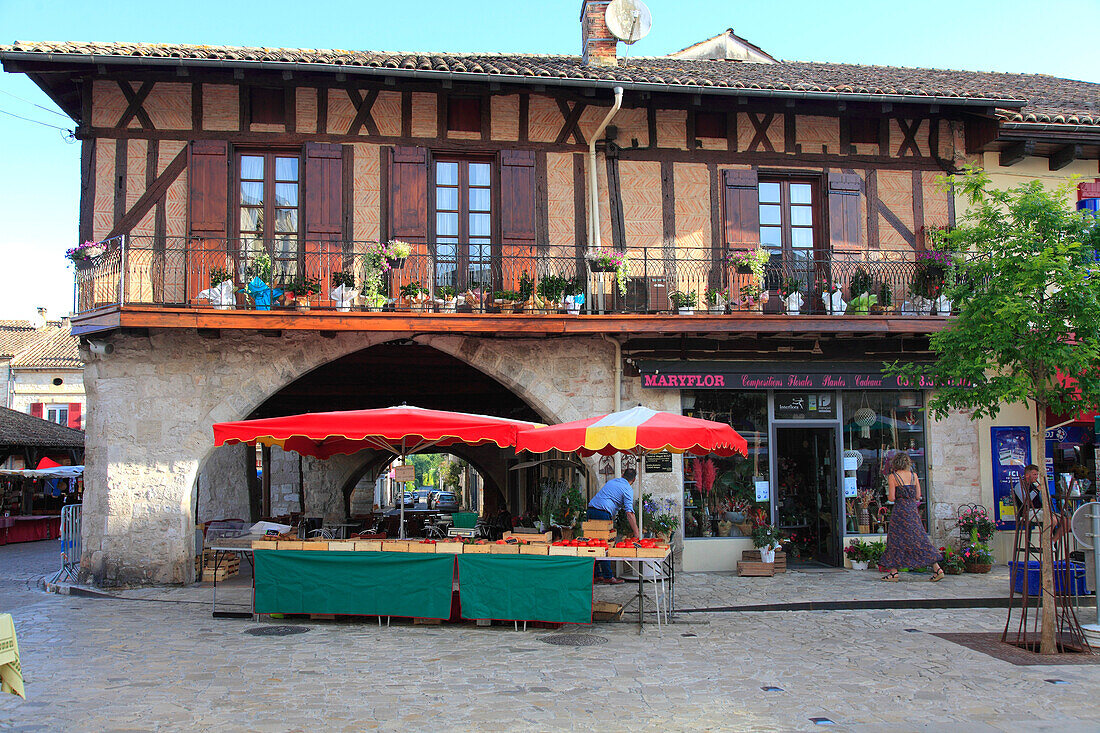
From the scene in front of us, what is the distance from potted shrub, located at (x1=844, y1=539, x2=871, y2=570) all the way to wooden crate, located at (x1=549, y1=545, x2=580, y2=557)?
18.0 ft

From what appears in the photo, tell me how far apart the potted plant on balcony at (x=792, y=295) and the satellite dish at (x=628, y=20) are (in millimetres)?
4488

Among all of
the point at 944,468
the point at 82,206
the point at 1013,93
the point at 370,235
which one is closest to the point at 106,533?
the point at 82,206

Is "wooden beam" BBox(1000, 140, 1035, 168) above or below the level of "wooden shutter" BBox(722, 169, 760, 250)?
above

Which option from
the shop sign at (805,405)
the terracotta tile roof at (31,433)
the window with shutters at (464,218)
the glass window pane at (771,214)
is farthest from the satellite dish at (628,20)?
the terracotta tile roof at (31,433)

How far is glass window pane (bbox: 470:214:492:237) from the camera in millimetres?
11969

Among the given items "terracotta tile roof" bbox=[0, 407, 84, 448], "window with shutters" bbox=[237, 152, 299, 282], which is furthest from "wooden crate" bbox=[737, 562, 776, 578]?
"terracotta tile roof" bbox=[0, 407, 84, 448]

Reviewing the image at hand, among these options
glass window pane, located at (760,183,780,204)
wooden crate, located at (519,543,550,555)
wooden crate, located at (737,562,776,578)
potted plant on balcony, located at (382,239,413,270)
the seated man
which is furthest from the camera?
glass window pane, located at (760,183,780,204)

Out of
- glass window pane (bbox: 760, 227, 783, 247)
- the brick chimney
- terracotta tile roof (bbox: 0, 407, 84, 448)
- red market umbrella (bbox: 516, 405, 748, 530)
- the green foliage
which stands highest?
the brick chimney

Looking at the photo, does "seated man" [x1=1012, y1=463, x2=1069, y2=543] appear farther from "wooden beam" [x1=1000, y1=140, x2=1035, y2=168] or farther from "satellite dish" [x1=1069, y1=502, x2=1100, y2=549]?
"wooden beam" [x1=1000, y1=140, x2=1035, y2=168]

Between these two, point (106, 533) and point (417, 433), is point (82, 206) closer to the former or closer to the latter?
point (106, 533)

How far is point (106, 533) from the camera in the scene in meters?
10.8

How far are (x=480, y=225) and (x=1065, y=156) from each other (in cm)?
854

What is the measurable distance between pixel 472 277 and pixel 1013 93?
899 centimetres

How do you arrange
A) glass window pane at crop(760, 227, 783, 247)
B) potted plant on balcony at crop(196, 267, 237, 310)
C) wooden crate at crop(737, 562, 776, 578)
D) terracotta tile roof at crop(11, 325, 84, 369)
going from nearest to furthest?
potted plant on balcony at crop(196, 267, 237, 310) → wooden crate at crop(737, 562, 776, 578) → glass window pane at crop(760, 227, 783, 247) → terracotta tile roof at crop(11, 325, 84, 369)
